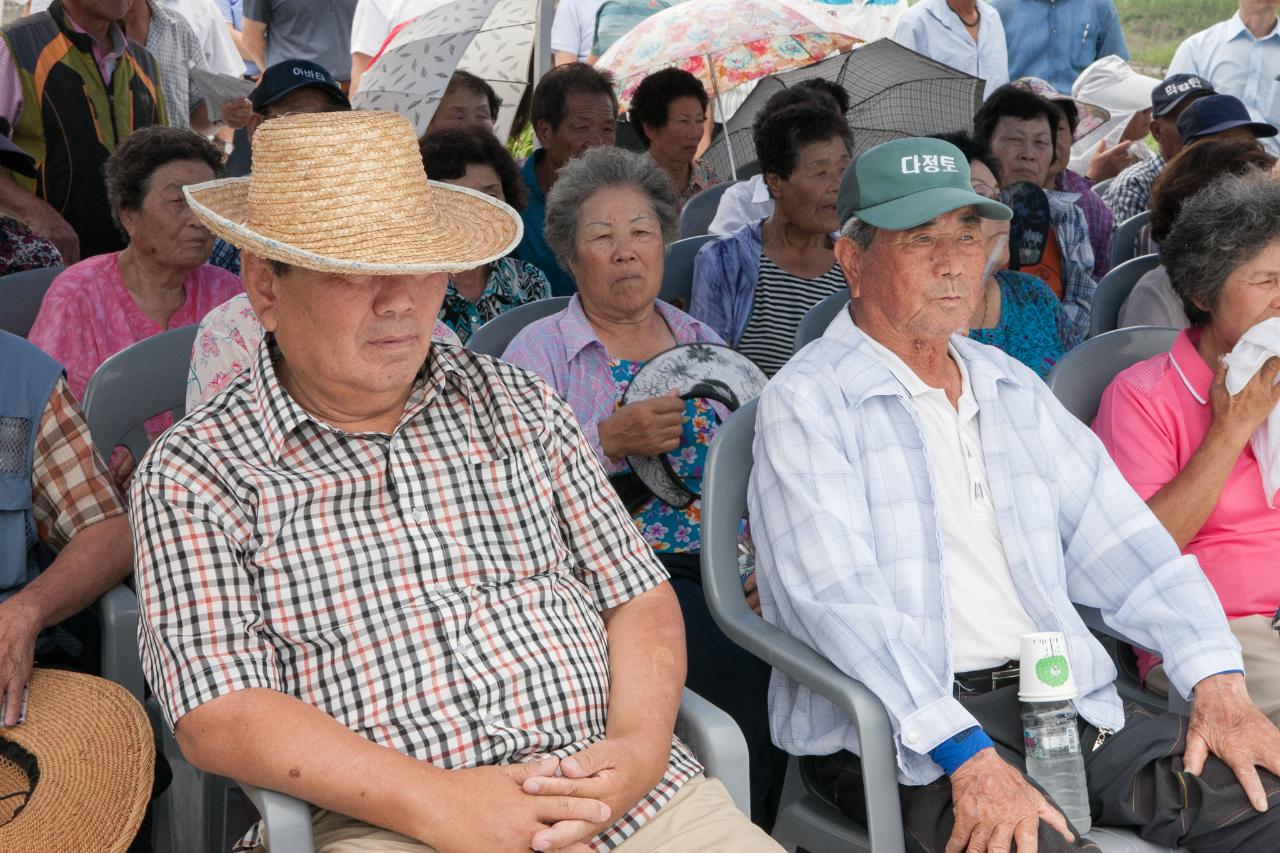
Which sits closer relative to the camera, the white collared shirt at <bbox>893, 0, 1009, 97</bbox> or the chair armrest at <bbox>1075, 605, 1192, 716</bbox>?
the chair armrest at <bbox>1075, 605, 1192, 716</bbox>

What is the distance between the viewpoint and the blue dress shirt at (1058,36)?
843 cm

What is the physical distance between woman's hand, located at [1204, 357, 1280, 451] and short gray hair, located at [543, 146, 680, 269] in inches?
56.4

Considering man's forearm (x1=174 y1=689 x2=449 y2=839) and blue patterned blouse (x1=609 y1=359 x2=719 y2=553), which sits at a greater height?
man's forearm (x1=174 y1=689 x2=449 y2=839)

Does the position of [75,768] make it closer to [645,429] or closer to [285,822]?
[285,822]

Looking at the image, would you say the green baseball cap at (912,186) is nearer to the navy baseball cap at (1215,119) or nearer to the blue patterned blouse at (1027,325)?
the blue patterned blouse at (1027,325)

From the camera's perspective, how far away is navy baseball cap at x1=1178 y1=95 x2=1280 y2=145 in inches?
230

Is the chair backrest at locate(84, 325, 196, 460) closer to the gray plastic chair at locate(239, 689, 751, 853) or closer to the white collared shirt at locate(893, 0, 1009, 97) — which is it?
the gray plastic chair at locate(239, 689, 751, 853)

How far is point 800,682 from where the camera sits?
7.75 ft

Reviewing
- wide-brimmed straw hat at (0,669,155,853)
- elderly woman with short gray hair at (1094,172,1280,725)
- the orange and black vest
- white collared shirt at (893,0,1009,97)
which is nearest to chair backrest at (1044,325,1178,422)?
elderly woman with short gray hair at (1094,172,1280,725)

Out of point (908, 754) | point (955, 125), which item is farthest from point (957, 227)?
point (955, 125)

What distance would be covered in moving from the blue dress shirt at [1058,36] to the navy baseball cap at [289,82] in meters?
5.12

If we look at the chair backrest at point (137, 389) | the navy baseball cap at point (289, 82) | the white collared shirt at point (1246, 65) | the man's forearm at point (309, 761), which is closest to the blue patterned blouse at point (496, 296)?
the chair backrest at point (137, 389)

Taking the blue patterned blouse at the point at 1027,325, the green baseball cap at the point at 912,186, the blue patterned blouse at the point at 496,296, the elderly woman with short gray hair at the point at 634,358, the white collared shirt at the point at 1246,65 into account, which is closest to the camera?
the green baseball cap at the point at 912,186

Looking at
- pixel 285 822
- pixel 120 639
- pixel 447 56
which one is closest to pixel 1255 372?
pixel 285 822
